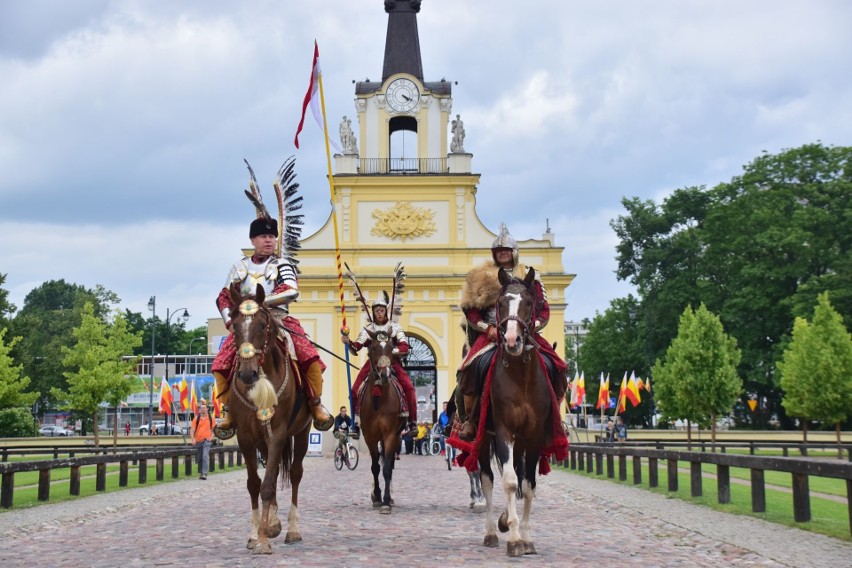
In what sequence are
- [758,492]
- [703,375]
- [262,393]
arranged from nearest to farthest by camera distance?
[262,393] → [758,492] → [703,375]

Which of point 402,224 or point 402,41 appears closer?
point 402,224

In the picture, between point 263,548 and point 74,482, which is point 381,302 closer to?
point 263,548

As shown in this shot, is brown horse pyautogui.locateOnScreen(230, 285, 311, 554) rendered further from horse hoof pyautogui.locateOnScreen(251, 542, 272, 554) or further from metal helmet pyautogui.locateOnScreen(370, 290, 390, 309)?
metal helmet pyautogui.locateOnScreen(370, 290, 390, 309)

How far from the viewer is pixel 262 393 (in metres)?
10.1

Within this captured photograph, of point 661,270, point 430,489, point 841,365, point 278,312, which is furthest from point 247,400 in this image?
point 661,270

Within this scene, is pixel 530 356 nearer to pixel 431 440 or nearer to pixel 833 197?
pixel 431 440

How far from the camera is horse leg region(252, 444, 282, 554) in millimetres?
9797

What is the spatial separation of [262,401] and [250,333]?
0.73 meters

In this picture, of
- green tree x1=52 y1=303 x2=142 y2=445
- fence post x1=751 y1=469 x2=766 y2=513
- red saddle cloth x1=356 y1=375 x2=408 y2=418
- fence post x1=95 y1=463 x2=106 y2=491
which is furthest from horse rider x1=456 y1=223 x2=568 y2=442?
green tree x1=52 y1=303 x2=142 y2=445

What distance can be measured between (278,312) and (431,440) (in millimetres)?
37202

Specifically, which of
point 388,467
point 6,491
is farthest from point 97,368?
point 388,467

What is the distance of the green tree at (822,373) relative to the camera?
38375 mm

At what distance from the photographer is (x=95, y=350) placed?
51625 millimetres

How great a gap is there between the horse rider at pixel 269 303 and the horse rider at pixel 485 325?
1630mm
